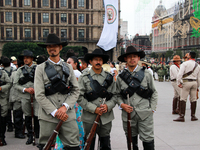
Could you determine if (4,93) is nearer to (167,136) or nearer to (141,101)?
(141,101)

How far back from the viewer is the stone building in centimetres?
5466

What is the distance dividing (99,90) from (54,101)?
82 cm

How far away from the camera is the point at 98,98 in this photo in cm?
402

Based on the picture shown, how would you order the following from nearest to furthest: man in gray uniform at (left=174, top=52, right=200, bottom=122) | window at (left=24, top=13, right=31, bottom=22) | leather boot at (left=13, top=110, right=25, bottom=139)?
leather boot at (left=13, top=110, right=25, bottom=139) < man in gray uniform at (left=174, top=52, right=200, bottom=122) < window at (left=24, top=13, right=31, bottom=22)

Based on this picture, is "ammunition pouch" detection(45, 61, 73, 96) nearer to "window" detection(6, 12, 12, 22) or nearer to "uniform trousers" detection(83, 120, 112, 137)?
"uniform trousers" detection(83, 120, 112, 137)

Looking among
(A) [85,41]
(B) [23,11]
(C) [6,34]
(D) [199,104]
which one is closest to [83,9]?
(A) [85,41]

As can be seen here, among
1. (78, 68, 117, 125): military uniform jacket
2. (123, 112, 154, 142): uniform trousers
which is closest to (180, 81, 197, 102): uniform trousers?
(123, 112, 154, 142): uniform trousers

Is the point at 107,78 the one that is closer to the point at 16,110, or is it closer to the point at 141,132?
the point at 141,132

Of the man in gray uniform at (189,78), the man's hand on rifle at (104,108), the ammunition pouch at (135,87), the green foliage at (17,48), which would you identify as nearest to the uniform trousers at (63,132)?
the man's hand on rifle at (104,108)

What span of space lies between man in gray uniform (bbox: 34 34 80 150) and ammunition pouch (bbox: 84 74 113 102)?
0.43 metres

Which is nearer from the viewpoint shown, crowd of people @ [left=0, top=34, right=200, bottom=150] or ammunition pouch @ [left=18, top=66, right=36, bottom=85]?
crowd of people @ [left=0, top=34, right=200, bottom=150]

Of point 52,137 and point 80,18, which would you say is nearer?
point 52,137

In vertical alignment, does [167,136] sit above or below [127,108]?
below

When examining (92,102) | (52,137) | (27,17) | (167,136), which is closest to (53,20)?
(27,17)
